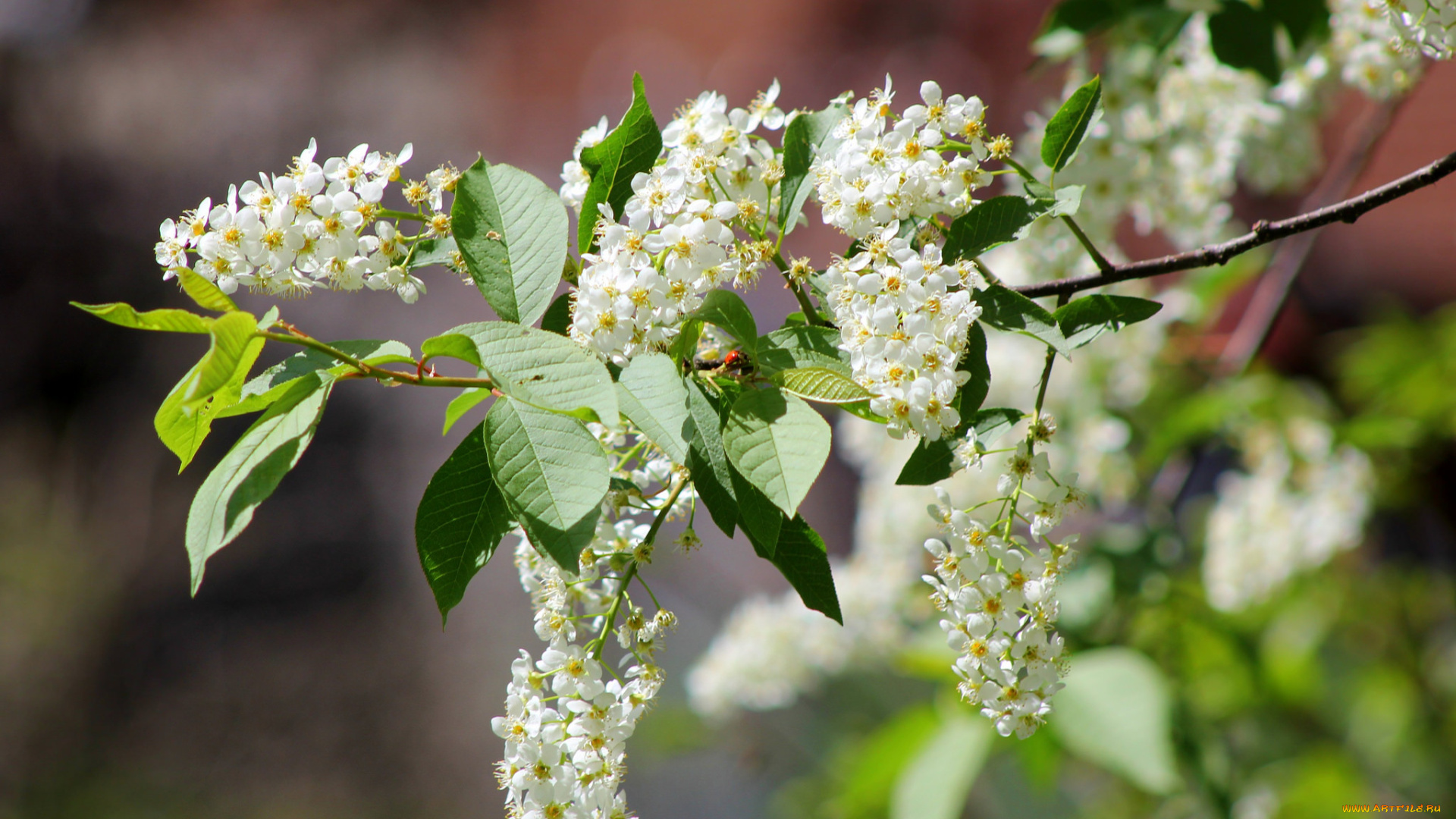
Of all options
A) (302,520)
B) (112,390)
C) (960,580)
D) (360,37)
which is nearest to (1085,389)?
(960,580)

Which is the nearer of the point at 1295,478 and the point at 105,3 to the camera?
the point at 1295,478

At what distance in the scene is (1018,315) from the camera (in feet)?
2.01

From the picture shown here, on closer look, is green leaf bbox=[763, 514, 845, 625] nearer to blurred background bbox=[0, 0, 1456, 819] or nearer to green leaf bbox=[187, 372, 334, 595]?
green leaf bbox=[187, 372, 334, 595]

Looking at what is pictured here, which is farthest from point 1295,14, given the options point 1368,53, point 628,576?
point 628,576

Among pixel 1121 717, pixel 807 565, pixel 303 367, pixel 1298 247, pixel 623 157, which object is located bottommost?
pixel 1121 717

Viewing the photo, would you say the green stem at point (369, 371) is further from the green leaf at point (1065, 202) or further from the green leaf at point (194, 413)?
the green leaf at point (1065, 202)

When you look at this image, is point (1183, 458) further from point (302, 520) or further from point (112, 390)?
point (112, 390)

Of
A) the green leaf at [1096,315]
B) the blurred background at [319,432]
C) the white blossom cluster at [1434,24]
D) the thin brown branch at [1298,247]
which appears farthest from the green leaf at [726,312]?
the blurred background at [319,432]

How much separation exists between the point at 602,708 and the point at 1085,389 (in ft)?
5.26

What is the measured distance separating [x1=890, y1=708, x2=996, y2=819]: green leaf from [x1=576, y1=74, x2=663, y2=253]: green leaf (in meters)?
1.04

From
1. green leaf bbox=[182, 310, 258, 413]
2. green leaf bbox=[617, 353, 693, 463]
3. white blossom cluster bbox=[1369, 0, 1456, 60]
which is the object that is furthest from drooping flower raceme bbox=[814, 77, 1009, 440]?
white blossom cluster bbox=[1369, 0, 1456, 60]

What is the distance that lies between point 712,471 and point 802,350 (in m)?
0.11

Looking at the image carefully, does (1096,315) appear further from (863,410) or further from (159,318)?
(159,318)

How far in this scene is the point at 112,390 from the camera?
13.6ft
